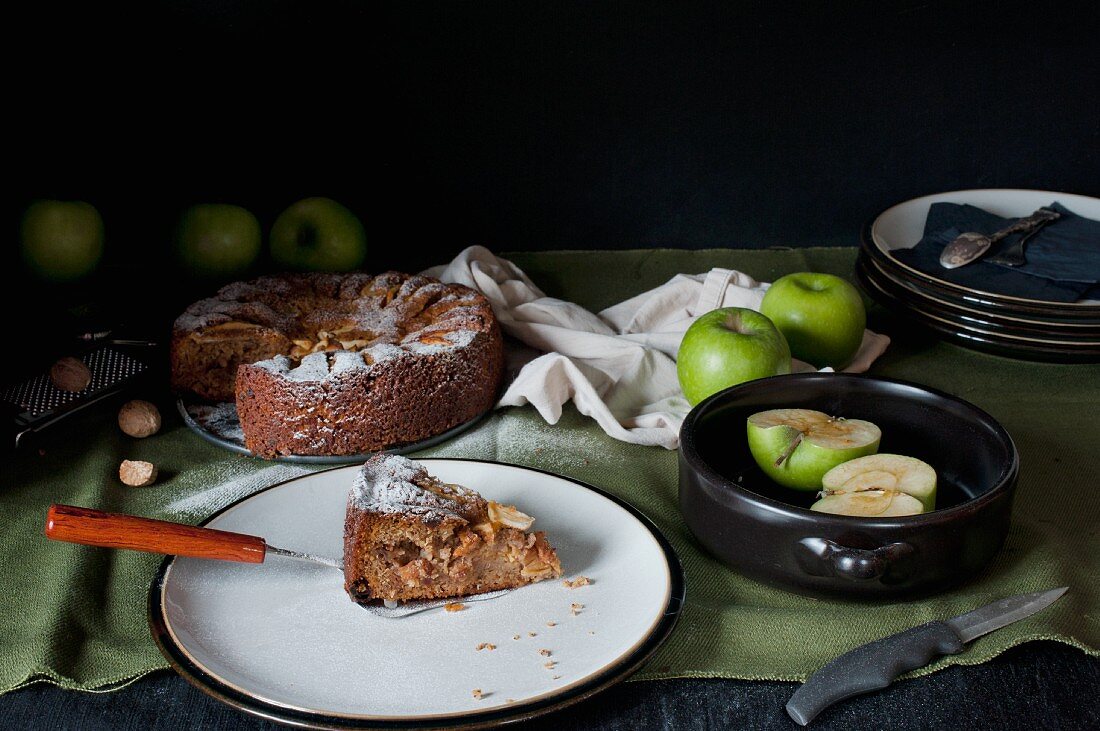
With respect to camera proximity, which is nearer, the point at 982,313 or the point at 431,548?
the point at 431,548

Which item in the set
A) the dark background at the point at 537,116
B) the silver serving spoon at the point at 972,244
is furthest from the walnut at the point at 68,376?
the silver serving spoon at the point at 972,244

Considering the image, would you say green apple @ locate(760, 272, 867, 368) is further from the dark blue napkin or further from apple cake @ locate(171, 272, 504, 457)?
apple cake @ locate(171, 272, 504, 457)

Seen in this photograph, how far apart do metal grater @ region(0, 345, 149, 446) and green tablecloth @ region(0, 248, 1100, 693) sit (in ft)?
0.12

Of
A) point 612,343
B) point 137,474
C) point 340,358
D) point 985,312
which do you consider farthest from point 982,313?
point 137,474

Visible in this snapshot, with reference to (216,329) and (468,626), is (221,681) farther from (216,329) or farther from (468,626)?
(216,329)

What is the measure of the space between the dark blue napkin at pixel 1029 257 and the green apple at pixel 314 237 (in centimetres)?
87

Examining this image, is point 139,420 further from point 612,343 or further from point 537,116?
point 537,116

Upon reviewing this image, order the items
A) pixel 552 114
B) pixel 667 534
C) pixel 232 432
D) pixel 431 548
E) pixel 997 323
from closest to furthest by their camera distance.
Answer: pixel 431 548 < pixel 667 534 < pixel 232 432 < pixel 997 323 < pixel 552 114

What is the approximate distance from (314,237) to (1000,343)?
1035mm

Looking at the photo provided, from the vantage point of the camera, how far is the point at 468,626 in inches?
36.4

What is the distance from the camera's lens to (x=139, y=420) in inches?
51.7

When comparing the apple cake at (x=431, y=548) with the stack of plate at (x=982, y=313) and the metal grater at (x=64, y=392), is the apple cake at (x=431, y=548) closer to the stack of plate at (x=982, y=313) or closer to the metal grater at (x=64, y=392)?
the metal grater at (x=64, y=392)

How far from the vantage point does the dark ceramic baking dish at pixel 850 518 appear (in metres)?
0.89

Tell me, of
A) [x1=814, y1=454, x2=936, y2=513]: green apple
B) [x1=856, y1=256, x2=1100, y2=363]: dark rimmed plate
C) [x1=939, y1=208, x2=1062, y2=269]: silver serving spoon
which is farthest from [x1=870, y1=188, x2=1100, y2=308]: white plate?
[x1=814, y1=454, x2=936, y2=513]: green apple
